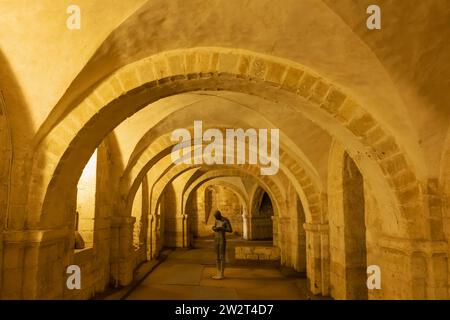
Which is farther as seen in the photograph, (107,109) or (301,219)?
(301,219)

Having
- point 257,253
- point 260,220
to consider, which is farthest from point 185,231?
point 260,220

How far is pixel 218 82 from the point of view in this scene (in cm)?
419

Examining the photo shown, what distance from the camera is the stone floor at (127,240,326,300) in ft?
23.2

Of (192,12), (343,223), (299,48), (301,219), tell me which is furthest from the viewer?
(301,219)

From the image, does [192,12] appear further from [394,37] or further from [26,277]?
[26,277]

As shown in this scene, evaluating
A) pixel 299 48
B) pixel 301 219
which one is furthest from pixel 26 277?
pixel 301 219

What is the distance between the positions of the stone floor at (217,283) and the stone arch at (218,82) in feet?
12.2

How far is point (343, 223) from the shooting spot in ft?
19.7

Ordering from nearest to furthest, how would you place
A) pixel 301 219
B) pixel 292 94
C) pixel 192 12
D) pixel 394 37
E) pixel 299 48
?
1. pixel 394 37
2. pixel 192 12
3. pixel 299 48
4. pixel 292 94
5. pixel 301 219

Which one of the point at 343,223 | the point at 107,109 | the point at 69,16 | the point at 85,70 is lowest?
the point at 343,223

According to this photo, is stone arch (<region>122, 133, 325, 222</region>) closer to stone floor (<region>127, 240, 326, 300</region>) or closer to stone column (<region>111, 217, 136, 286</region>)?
stone column (<region>111, 217, 136, 286</region>)

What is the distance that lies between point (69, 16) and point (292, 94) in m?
2.28

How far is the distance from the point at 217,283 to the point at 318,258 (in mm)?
2348

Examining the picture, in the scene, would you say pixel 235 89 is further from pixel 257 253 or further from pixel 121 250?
pixel 257 253
